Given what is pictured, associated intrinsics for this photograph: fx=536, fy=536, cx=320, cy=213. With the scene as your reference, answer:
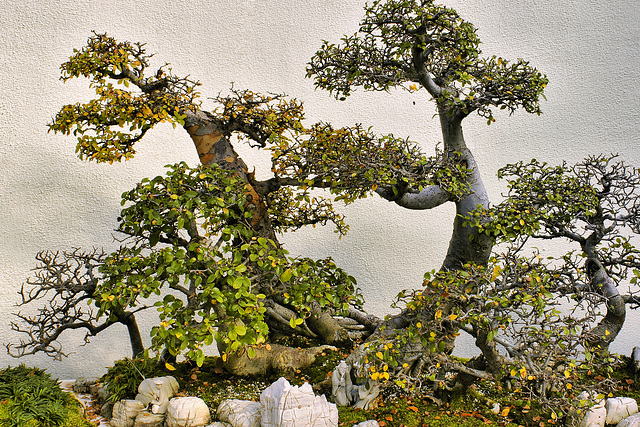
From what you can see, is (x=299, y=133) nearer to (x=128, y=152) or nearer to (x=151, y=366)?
(x=128, y=152)

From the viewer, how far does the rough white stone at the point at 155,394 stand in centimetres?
271

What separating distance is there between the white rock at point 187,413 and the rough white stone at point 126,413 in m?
0.20

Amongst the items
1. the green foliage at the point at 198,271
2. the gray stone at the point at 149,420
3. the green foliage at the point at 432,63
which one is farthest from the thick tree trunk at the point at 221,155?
the gray stone at the point at 149,420

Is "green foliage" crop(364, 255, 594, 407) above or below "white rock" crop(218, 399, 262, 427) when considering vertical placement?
above

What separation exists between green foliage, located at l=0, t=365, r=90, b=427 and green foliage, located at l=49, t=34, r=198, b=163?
129 cm

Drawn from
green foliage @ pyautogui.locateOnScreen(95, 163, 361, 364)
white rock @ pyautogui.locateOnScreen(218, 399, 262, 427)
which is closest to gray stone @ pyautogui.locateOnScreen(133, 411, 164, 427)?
white rock @ pyautogui.locateOnScreen(218, 399, 262, 427)

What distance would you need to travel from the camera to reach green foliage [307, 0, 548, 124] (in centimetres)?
277

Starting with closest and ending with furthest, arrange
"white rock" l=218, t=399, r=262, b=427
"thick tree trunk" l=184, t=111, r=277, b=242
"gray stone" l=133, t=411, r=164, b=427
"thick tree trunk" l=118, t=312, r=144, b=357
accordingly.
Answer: "white rock" l=218, t=399, r=262, b=427, "gray stone" l=133, t=411, r=164, b=427, "thick tree trunk" l=184, t=111, r=277, b=242, "thick tree trunk" l=118, t=312, r=144, b=357

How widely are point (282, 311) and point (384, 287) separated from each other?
5.68 feet

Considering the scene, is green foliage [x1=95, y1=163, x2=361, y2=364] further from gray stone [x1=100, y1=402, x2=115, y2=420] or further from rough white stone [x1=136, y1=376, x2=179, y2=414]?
gray stone [x1=100, y1=402, x2=115, y2=420]

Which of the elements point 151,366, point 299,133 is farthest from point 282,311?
point 299,133

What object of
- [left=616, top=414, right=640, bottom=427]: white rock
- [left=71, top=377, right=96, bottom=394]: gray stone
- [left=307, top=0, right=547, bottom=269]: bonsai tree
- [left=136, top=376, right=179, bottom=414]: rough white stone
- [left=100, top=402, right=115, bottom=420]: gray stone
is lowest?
[left=616, top=414, right=640, bottom=427]: white rock

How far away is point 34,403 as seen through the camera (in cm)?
273

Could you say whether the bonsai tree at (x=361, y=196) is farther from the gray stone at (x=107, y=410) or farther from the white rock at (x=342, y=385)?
the gray stone at (x=107, y=410)
